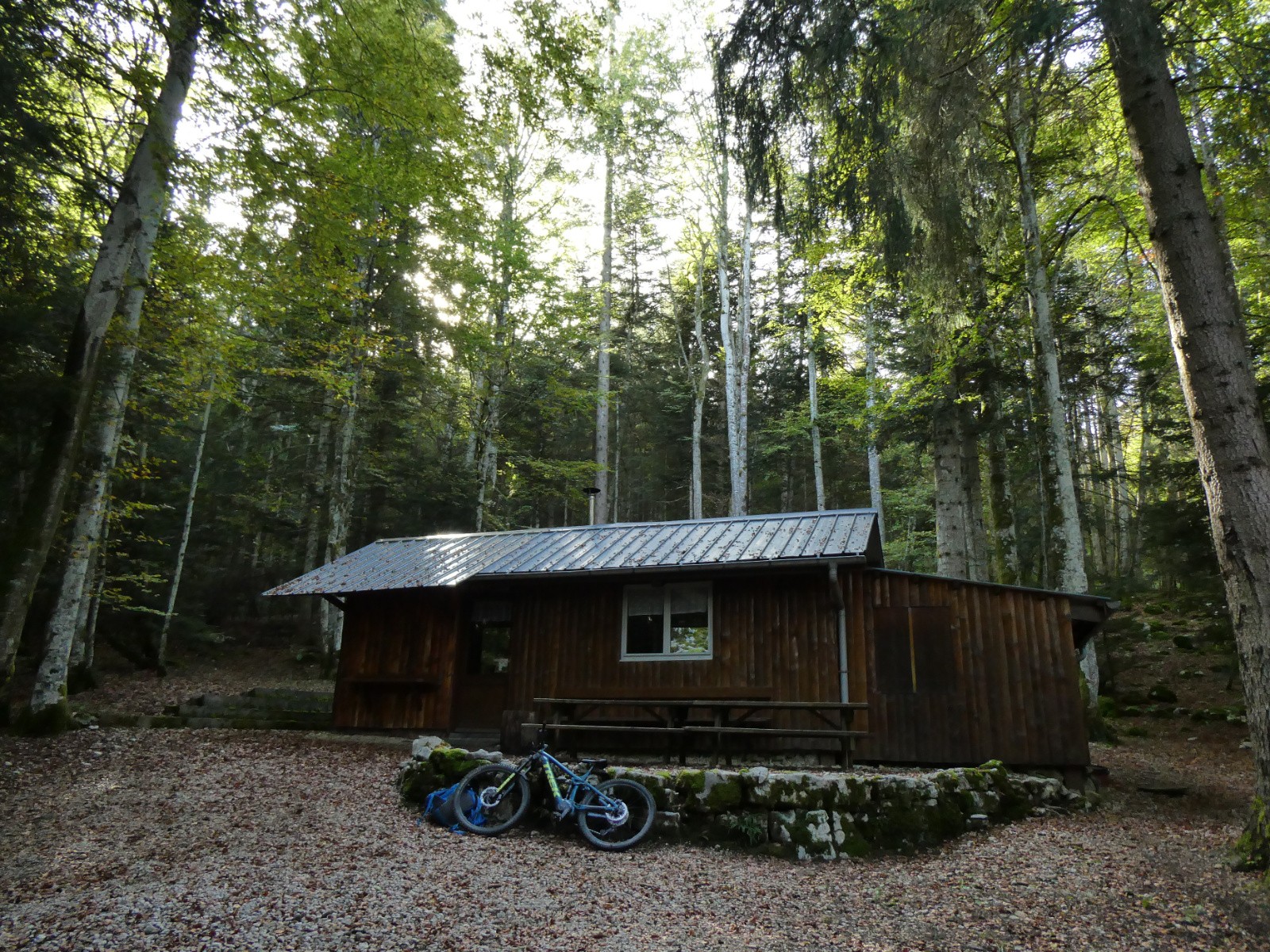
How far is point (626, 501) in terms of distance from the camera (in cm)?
2975

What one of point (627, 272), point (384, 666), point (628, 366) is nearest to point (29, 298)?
point (384, 666)

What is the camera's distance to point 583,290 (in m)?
21.1

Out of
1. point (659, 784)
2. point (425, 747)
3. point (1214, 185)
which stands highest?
point (1214, 185)

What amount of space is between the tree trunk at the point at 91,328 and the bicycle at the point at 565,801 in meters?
4.75

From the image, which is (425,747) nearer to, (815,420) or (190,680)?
(190,680)

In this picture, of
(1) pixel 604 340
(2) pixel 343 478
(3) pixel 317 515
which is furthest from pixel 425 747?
(1) pixel 604 340

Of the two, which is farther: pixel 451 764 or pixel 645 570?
pixel 645 570

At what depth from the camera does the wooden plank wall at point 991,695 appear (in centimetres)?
880

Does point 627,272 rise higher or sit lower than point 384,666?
higher

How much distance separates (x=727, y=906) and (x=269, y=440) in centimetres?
2039

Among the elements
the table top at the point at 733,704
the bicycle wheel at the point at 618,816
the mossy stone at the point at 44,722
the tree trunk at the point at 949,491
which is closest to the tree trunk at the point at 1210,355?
the table top at the point at 733,704

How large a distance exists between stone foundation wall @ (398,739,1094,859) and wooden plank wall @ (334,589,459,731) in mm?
5444

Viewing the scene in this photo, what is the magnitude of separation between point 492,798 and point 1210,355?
7.08 m

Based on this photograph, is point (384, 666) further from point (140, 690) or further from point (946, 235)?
point (946, 235)
